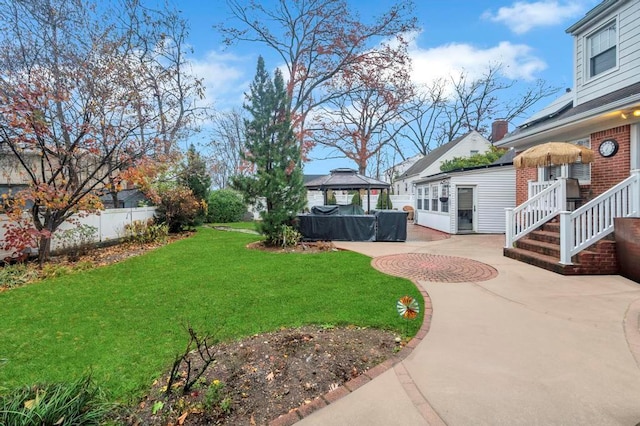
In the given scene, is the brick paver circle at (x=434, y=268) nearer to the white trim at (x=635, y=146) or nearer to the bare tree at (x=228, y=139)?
the white trim at (x=635, y=146)

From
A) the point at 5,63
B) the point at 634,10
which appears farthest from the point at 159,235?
Answer: the point at 634,10

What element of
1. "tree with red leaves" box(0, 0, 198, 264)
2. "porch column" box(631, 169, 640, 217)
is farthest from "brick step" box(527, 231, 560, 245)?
"tree with red leaves" box(0, 0, 198, 264)

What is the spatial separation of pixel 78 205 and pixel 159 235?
3726mm

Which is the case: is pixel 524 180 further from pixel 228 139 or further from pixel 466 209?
pixel 228 139

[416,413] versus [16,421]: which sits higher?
[16,421]

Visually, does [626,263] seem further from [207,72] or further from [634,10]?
[207,72]

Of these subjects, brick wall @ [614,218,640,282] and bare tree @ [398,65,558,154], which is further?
bare tree @ [398,65,558,154]

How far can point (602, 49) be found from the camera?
319 inches

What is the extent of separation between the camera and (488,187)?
42.4ft

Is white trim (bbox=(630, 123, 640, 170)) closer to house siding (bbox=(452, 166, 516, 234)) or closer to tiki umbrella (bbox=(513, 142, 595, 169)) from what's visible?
tiki umbrella (bbox=(513, 142, 595, 169))

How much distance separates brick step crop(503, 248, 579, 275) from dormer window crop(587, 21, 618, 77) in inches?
205

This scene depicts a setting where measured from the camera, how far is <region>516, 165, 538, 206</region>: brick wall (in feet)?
32.4

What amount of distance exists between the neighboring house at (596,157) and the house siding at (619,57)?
2 cm

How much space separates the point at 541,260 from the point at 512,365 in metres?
4.78
